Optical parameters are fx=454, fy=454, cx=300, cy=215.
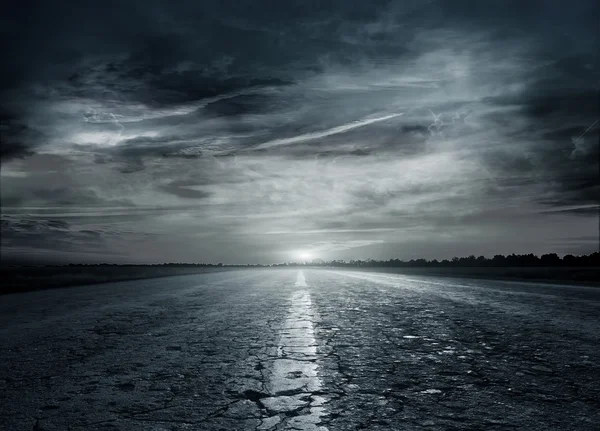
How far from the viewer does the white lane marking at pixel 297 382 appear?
4.06 m

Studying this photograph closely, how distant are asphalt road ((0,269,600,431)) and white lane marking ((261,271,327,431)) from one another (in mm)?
20

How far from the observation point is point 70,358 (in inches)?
264

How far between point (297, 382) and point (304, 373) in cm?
41

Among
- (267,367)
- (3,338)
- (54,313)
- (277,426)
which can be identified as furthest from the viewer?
(54,313)

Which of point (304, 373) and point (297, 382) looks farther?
point (304, 373)

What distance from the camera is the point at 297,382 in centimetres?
519

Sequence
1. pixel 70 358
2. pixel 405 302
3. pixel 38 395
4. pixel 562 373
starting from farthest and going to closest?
1. pixel 405 302
2. pixel 70 358
3. pixel 562 373
4. pixel 38 395

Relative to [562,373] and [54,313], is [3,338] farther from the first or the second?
[562,373]

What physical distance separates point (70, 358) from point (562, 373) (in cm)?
670

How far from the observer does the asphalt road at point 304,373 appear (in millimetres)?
4055

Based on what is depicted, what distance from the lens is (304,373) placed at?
5594 millimetres

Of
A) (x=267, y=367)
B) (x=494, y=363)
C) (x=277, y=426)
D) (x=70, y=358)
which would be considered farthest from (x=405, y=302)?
(x=277, y=426)

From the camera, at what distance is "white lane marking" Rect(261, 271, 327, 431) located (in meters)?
4.06

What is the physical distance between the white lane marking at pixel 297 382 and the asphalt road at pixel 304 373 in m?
0.02
